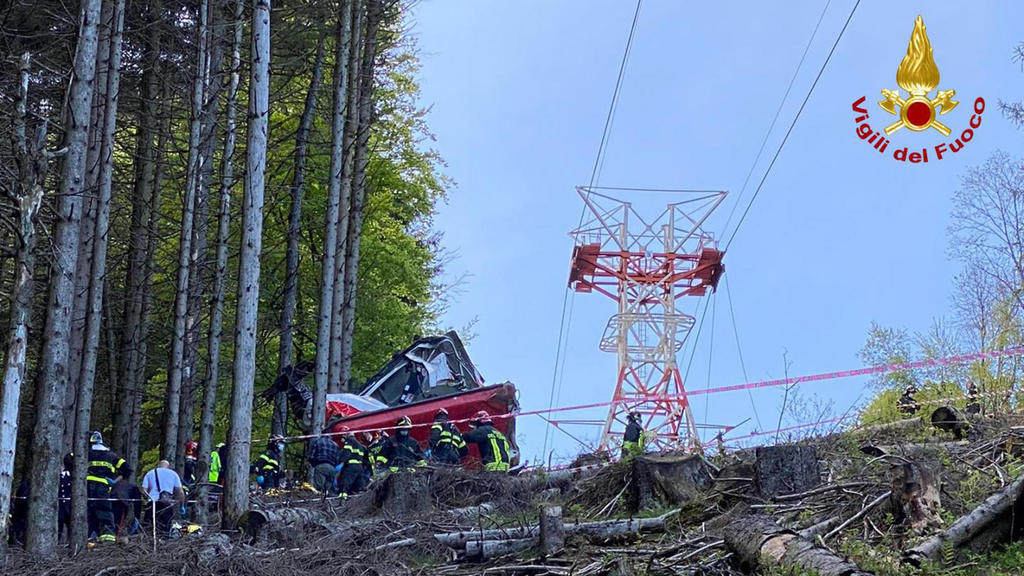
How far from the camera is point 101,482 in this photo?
1672 cm

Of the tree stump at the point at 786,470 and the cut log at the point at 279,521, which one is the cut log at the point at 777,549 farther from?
the cut log at the point at 279,521

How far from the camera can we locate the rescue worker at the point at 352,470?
15.9 metres

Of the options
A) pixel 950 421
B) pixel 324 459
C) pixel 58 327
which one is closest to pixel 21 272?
pixel 58 327

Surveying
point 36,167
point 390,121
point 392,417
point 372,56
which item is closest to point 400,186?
point 390,121

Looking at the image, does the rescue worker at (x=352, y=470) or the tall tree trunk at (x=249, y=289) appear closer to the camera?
the tall tree trunk at (x=249, y=289)

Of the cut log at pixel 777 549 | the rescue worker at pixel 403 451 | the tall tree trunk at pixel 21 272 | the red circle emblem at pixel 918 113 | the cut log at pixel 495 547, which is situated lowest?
the cut log at pixel 495 547

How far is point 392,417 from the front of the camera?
1948 cm

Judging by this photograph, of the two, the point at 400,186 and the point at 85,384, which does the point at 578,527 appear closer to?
the point at 85,384

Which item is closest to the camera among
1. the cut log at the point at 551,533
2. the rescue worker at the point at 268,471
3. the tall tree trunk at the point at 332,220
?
the cut log at the point at 551,533

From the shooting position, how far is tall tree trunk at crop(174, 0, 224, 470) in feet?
72.9

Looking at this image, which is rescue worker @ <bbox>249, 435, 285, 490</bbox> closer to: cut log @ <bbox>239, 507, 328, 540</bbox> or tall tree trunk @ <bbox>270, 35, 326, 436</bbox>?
tall tree trunk @ <bbox>270, 35, 326, 436</bbox>

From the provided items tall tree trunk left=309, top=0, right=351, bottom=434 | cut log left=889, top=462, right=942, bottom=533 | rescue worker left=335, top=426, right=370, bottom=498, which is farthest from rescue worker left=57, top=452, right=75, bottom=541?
cut log left=889, top=462, right=942, bottom=533

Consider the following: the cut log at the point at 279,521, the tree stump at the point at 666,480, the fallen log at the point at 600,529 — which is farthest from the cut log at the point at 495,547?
the cut log at the point at 279,521

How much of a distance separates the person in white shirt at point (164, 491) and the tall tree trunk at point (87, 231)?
4.41 ft
